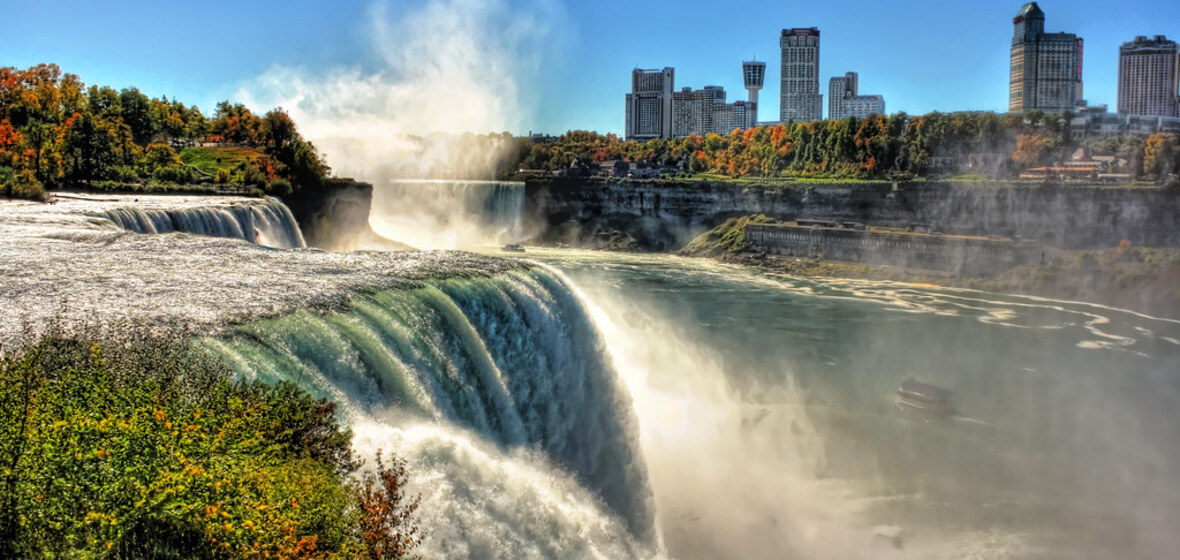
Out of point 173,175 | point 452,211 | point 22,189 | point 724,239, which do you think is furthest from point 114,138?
point 724,239

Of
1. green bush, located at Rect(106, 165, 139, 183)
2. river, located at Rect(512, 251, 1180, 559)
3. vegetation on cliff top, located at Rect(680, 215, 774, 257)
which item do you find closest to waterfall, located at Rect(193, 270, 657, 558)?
river, located at Rect(512, 251, 1180, 559)

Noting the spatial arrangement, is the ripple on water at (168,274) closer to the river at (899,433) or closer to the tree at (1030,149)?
the river at (899,433)

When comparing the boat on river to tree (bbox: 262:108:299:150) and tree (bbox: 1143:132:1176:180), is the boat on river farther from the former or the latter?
tree (bbox: 1143:132:1176:180)

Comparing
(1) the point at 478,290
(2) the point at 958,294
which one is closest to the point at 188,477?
(1) the point at 478,290

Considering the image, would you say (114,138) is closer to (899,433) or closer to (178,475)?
(899,433)

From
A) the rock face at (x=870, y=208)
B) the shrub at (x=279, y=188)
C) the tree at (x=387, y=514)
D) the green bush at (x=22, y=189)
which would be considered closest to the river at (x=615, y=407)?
the tree at (x=387, y=514)

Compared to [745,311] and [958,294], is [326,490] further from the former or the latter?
[958,294]
